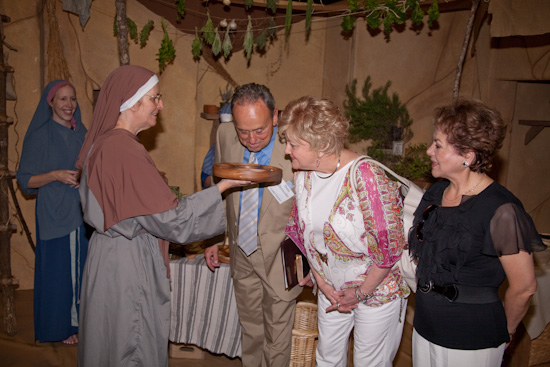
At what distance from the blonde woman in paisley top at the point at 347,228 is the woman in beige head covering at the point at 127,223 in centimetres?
40

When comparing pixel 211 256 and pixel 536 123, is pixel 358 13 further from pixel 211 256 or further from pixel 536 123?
pixel 211 256

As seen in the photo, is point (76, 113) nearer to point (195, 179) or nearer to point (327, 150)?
point (195, 179)

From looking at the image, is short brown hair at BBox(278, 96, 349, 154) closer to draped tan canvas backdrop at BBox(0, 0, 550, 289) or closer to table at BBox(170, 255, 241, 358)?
table at BBox(170, 255, 241, 358)

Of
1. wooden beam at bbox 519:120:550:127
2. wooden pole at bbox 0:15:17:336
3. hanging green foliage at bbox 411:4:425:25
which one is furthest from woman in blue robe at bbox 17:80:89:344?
wooden beam at bbox 519:120:550:127

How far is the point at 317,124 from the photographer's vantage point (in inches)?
73.7

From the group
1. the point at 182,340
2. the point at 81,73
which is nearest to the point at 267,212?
the point at 182,340

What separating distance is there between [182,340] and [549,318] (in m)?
2.78

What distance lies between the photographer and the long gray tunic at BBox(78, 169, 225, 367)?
2.00 m

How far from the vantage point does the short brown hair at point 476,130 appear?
1627 millimetres

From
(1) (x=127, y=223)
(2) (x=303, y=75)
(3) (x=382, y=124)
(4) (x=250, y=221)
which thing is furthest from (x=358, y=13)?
(1) (x=127, y=223)

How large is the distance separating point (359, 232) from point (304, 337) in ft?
3.97

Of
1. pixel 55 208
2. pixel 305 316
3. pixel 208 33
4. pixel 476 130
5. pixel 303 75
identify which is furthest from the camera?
pixel 303 75

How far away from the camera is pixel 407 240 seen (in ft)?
6.48

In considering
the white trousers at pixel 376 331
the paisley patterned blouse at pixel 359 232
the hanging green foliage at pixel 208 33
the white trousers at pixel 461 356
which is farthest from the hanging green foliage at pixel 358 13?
the white trousers at pixel 461 356
